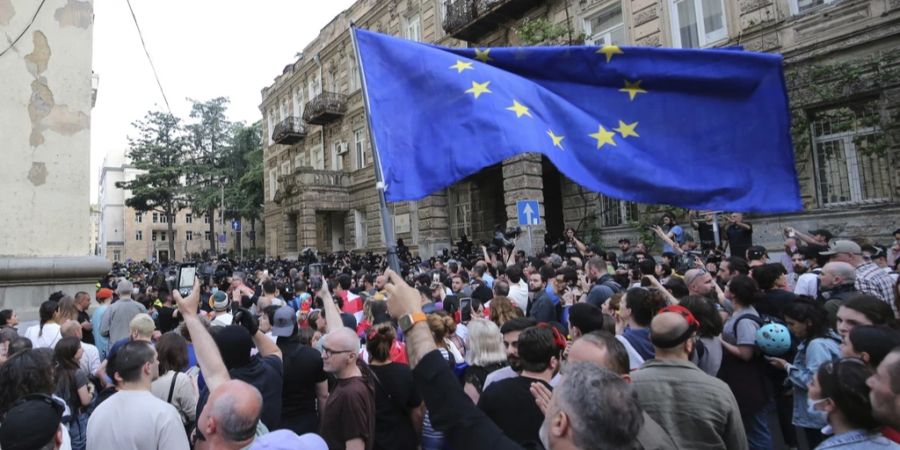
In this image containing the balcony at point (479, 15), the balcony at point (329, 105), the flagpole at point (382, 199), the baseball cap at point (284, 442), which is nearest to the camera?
the baseball cap at point (284, 442)

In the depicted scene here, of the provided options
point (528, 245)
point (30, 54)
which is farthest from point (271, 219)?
point (30, 54)

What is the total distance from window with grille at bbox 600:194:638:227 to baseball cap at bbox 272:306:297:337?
460 inches

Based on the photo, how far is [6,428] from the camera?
2051mm

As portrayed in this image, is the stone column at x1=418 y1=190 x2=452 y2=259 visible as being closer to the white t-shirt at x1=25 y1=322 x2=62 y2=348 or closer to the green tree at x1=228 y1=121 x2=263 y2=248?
the white t-shirt at x1=25 y1=322 x2=62 y2=348

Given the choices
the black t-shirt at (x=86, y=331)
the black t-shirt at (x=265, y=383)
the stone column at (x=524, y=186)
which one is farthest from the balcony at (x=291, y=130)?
the black t-shirt at (x=265, y=383)

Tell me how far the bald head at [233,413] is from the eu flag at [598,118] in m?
1.89

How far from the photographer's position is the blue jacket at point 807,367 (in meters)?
3.25

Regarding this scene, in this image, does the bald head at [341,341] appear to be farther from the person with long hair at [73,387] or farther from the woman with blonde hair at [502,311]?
the person with long hair at [73,387]

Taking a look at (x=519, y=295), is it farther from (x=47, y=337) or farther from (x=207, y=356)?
(x=47, y=337)

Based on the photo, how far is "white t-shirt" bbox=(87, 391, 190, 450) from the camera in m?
2.60

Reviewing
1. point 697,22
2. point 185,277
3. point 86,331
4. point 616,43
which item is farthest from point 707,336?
point 616,43

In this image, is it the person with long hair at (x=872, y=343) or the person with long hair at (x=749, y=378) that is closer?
the person with long hair at (x=872, y=343)

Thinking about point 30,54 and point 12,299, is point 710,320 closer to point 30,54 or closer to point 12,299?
point 12,299

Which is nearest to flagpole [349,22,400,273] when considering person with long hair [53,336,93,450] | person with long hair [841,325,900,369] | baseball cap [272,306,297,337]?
baseball cap [272,306,297,337]
